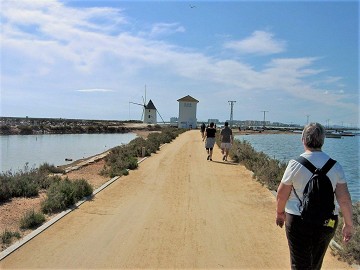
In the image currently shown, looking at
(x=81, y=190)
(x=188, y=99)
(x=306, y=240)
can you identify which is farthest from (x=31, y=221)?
(x=188, y=99)

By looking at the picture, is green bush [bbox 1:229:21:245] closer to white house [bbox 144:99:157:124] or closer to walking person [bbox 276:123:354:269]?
walking person [bbox 276:123:354:269]

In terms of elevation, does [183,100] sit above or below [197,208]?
above

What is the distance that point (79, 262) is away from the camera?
5961mm

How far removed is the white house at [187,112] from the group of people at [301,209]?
7648 cm

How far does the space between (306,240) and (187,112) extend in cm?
7823

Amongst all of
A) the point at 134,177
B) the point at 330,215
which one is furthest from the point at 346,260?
the point at 134,177

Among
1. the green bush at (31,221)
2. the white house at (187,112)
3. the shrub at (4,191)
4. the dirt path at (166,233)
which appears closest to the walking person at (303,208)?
the dirt path at (166,233)

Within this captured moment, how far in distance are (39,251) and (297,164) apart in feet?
14.2

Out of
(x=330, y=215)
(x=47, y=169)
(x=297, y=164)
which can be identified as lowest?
(x=47, y=169)

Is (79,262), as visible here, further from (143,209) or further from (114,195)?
(114,195)

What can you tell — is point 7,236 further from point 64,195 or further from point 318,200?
point 318,200

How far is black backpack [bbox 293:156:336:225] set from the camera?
158 inches

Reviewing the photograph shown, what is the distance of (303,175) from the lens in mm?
4133

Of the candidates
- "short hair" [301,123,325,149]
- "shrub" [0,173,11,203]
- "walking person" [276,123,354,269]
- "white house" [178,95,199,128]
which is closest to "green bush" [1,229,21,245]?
"shrub" [0,173,11,203]
